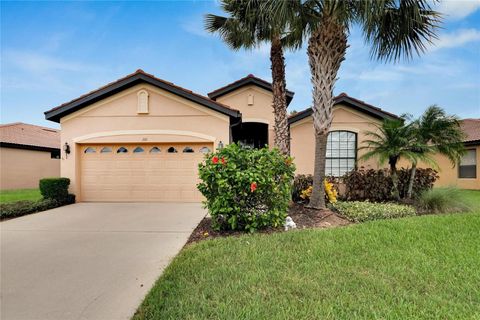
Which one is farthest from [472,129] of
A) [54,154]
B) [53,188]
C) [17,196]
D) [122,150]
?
[54,154]

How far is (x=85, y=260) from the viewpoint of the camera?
15.0ft

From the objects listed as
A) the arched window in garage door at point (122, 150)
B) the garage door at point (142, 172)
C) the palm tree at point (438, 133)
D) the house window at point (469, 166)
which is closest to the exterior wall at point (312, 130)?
the palm tree at point (438, 133)

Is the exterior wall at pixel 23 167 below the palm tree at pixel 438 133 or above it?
below

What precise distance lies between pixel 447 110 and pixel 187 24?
33.2 feet

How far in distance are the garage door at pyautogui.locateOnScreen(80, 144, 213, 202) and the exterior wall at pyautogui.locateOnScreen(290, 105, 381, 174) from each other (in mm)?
4174

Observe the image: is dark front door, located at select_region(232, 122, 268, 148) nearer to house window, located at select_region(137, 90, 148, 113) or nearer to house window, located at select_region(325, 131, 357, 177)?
house window, located at select_region(325, 131, 357, 177)

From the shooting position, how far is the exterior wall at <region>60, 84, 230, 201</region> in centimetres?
1034

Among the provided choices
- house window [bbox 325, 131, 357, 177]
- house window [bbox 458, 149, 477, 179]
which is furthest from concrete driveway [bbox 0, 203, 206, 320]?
house window [bbox 458, 149, 477, 179]

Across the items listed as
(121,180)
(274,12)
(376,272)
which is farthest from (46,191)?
(376,272)

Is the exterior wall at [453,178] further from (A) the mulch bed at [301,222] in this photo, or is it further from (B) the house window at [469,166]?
(A) the mulch bed at [301,222]

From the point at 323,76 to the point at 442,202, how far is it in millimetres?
5365

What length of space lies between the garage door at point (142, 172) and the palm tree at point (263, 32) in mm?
3168

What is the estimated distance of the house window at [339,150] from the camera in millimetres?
11992

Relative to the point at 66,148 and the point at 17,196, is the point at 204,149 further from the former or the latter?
the point at 17,196
